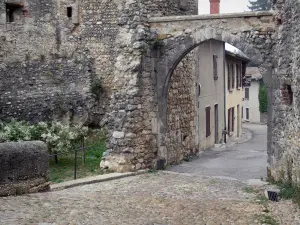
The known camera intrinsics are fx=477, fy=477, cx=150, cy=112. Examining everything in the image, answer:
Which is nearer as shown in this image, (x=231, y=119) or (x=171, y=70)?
(x=171, y=70)

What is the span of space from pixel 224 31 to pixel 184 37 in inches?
39.0

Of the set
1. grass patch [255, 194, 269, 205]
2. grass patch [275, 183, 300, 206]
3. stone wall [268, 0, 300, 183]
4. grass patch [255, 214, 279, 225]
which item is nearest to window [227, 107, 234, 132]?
stone wall [268, 0, 300, 183]

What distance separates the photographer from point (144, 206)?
24.4ft

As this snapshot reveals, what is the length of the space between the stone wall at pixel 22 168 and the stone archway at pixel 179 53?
3.97 meters

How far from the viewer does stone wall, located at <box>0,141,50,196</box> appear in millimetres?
7707

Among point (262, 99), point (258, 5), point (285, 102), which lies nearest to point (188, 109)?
point (285, 102)

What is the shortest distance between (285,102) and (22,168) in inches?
202

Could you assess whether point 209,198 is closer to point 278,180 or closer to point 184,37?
point 278,180

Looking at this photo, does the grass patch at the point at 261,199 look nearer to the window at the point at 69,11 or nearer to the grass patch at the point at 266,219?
the grass patch at the point at 266,219

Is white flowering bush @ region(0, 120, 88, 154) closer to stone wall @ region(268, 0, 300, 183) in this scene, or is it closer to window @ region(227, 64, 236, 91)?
stone wall @ region(268, 0, 300, 183)

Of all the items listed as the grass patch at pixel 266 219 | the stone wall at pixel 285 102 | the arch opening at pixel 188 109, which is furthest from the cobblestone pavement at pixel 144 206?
the arch opening at pixel 188 109

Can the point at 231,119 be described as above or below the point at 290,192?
below

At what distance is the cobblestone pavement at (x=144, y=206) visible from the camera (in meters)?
6.57

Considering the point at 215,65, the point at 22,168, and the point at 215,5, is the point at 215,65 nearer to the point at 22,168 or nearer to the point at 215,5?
the point at 215,5
